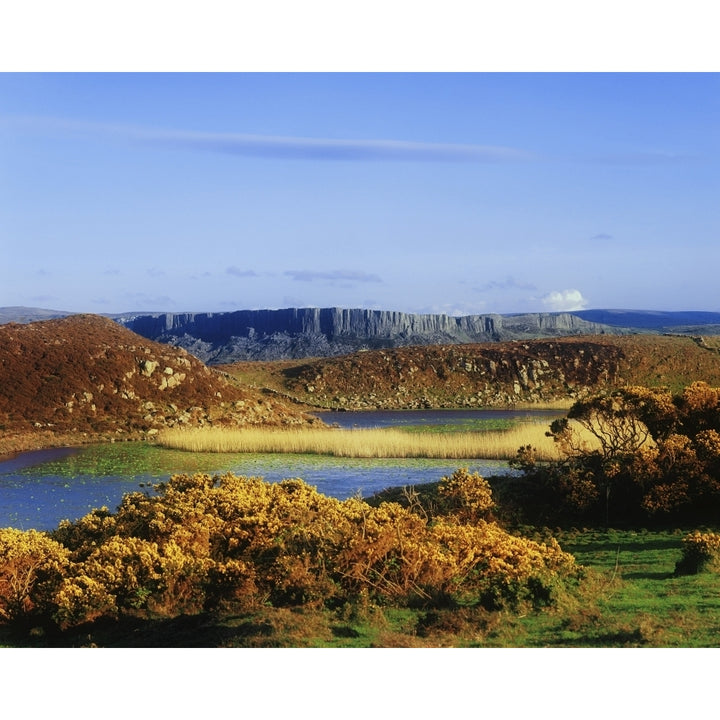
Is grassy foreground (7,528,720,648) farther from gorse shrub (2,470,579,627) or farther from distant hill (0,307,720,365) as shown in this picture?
distant hill (0,307,720,365)

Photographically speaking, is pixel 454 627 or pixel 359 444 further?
pixel 359 444

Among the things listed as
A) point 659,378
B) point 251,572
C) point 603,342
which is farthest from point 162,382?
point 603,342

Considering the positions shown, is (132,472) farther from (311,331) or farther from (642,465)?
(311,331)

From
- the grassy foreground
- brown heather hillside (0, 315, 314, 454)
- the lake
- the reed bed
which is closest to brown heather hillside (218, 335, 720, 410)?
brown heather hillside (0, 315, 314, 454)

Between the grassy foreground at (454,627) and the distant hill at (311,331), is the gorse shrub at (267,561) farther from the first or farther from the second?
the distant hill at (311,331)

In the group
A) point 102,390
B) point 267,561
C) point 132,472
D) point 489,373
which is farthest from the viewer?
point 489,373

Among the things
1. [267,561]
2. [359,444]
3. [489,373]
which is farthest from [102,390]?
[489,373]

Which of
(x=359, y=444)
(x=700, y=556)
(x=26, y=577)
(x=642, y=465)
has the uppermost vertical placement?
(x=642, y=465)
